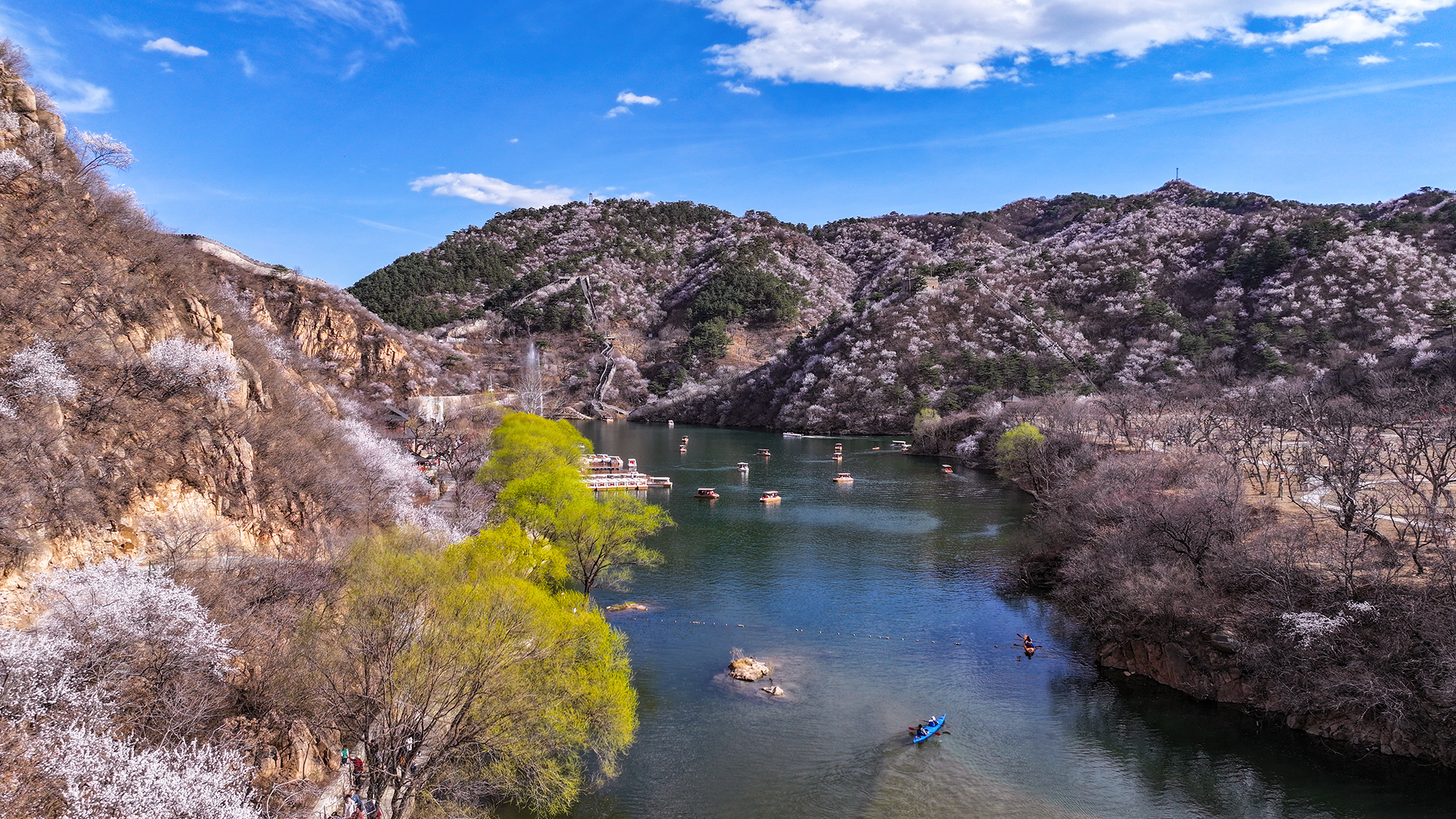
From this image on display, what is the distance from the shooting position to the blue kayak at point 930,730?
2675cm

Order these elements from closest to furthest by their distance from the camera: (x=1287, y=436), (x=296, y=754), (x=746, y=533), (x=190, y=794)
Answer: (x=190, y=794), (x=296, y=754), (x=746, y=533), (x=1287, y=436)

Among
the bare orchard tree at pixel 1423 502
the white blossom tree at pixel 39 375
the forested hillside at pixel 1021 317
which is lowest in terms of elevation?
the bare orchard tree at pixel 1423 502

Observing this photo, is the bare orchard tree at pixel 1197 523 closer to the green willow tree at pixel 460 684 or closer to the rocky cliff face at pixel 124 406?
the green willow tree at pixel 460 684

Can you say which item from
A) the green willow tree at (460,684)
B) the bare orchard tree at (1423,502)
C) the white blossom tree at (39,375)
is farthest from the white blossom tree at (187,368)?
the bare orchard tree at (1423,502)

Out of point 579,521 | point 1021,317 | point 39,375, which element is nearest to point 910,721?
point 579,521

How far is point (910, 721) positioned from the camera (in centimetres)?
2850

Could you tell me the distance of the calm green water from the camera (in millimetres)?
23469

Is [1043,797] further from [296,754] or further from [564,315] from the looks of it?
[564,315]

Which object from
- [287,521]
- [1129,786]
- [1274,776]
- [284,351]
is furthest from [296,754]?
[284,351]

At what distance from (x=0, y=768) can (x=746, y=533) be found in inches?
1887

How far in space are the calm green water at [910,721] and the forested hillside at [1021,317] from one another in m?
80.8

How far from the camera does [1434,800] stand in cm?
2281

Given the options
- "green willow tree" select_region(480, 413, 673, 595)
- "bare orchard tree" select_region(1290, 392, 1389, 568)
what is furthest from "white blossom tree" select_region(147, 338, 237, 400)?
"bare orchard tree" select_region(1290, 392, 1389, 568)

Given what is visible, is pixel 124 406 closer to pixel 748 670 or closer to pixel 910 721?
pixel 748 670
